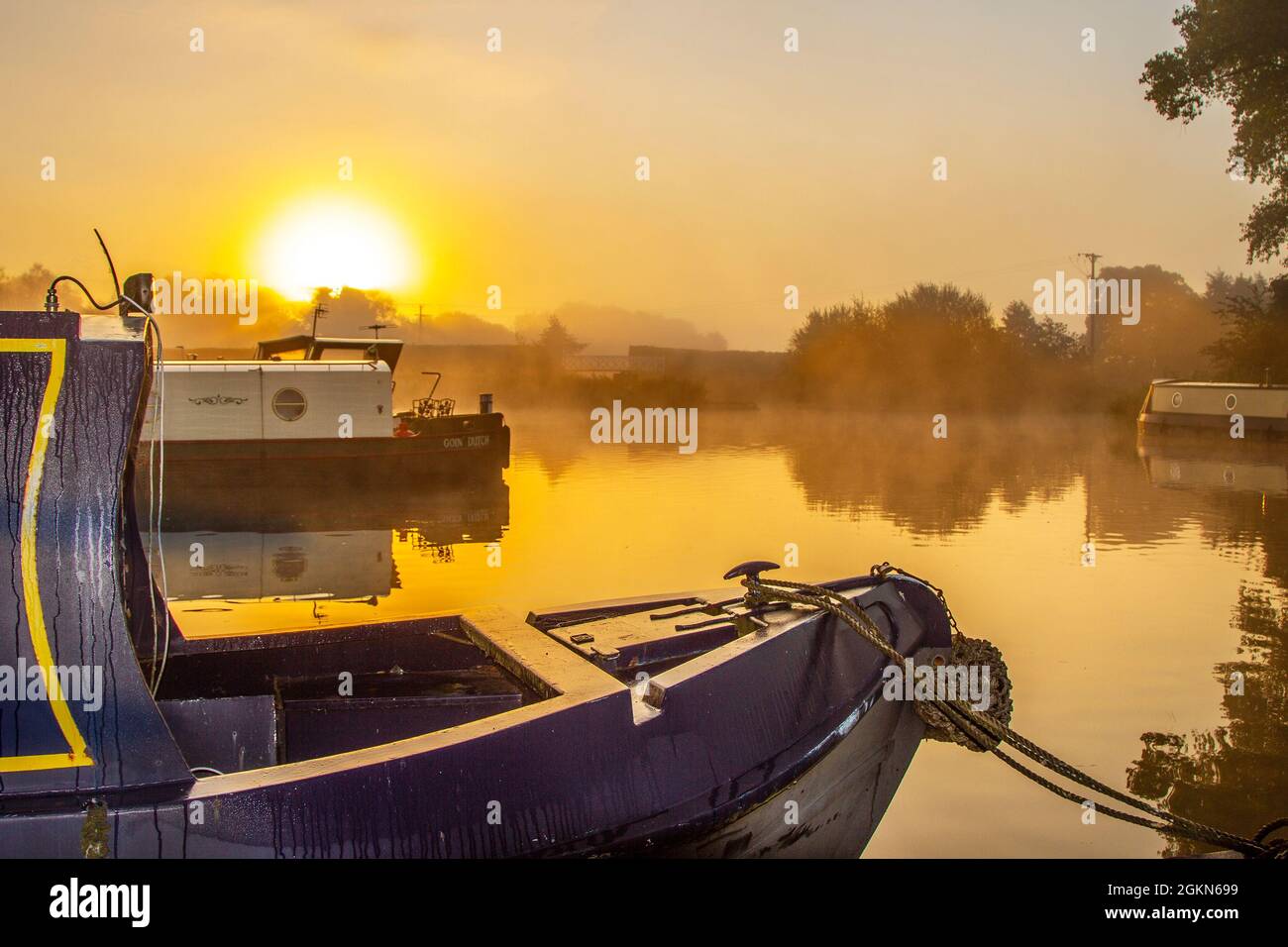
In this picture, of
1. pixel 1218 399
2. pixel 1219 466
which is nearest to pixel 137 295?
pixel 1219 466

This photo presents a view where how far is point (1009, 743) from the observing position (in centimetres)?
533

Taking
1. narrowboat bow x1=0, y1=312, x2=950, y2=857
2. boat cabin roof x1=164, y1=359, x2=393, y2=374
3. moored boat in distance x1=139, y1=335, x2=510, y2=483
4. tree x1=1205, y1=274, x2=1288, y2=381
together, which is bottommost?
narrowboat bow x1=0, y1=312, x2=950, y2=857

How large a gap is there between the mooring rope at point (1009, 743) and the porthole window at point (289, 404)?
1754cm

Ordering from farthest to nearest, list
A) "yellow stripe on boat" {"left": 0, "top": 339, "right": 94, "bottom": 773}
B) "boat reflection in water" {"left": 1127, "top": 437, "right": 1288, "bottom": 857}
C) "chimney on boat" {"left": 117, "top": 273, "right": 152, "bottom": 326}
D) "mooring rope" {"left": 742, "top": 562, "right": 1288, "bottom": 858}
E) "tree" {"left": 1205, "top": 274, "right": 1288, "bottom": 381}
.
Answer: "tree" {"left": 1205, "top": 274, "right": 1288, "bottom": 381}, "boat reflection in water" {"left": 1127, "top": 437, "right": 1288, "bottom": 857}, "mooring rope" {"left": 742, "top": 562, "right": 1288, "bottom": 858}, "chimney on boat" {"left": 117, "top": 273, "right": 152, "bottom": 326}, "yellow stripe on boat" {"left": 0, "top": 339, "right": 94, "bottom": 773}

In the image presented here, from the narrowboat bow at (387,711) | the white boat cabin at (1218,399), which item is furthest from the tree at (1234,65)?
the narrowboat bow at (387,711)

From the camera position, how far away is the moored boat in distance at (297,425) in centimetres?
2114

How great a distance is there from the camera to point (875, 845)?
5445 millimetres

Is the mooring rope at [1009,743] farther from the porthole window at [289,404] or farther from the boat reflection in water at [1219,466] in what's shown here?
the boat reflection in water at [1219,466]

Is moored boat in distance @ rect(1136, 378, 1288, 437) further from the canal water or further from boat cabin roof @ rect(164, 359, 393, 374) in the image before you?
boat cabin roof @ rect(164, 359, 393, 374)

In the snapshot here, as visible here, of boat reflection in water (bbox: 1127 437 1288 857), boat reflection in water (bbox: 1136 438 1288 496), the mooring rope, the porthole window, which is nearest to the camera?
the mooring rope

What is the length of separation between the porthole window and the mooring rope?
17.5 m

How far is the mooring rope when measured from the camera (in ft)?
15.1

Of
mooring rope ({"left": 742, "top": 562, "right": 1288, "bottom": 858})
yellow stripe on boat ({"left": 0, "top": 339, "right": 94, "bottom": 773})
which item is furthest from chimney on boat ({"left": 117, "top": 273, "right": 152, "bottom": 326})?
mooring rope ({"left": 742, "top": 562, "right": 1288, "bottom": 858})
